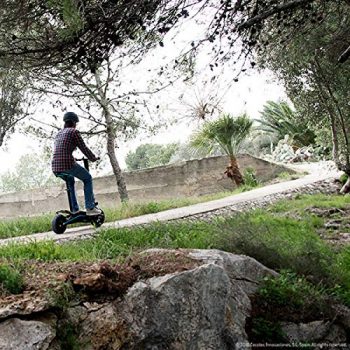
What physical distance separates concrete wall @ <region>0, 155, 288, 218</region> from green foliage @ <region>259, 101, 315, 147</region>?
5.95 m

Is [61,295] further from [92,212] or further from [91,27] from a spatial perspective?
[92,212]

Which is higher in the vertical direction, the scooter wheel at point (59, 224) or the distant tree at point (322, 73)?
the distant tree at point (322, 73)

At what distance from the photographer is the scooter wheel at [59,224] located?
723cm

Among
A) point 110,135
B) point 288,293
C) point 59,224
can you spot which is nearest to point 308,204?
point 110,135

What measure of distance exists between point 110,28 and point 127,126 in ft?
27.9

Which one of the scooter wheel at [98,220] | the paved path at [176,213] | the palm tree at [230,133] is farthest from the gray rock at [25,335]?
the palm tree at [230,133]

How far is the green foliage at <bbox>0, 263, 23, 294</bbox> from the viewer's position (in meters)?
3.30

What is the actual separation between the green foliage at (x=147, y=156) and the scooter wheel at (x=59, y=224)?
16925 millimetres

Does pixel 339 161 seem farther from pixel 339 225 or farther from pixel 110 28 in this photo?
pixel 110 28

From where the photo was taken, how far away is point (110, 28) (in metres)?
4.24

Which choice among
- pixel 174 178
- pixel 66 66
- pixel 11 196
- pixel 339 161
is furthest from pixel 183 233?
pixel 11 196

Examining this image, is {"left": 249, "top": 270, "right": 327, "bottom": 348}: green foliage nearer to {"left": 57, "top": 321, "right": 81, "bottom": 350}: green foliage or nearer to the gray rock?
{"left": 57, "top": 321, "right": 81, "bottom": 350}: green foliage

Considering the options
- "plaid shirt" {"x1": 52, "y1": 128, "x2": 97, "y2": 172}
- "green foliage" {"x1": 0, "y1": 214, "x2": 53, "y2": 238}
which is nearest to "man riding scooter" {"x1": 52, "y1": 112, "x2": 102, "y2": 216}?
"plaid shirt" {"x1": 52, "y1": 128, "x2": 97, "y2": 172}

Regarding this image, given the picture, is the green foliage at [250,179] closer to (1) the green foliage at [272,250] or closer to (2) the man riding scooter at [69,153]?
(2) the man riding scooter at [69,153]
